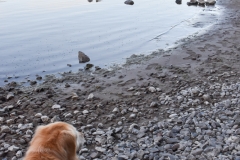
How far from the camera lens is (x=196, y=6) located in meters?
27.9

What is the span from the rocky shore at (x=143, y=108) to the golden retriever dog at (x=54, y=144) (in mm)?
1998

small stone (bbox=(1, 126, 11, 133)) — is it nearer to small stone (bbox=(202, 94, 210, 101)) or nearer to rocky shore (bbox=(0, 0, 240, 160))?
rocky shore (bbox=(0, 0, 240, 160))

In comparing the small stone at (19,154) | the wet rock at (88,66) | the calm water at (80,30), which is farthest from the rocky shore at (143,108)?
the calm water at (80,30)

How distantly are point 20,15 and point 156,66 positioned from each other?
1421 cm

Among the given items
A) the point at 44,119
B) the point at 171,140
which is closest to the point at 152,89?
the point at 171,140

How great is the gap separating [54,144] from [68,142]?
24cm

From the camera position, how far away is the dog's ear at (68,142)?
453cm

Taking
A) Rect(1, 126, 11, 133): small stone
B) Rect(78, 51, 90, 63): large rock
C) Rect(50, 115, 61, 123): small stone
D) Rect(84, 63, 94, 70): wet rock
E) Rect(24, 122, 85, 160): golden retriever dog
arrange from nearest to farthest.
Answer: Rect(24, 122, 85, 160): golden retriever dog → Rect(1, 126, 11, 133): small stone → Rect(50, 115, 61, 123): small stone → Rect(84, 63, 94, 70): wet rock → Rect(78, 51, 90, 63): large rock

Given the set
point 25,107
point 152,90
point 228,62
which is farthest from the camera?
point 228,62

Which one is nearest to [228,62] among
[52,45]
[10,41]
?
[52,45]

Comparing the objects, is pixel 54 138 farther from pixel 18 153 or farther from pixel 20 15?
pixel 20 15

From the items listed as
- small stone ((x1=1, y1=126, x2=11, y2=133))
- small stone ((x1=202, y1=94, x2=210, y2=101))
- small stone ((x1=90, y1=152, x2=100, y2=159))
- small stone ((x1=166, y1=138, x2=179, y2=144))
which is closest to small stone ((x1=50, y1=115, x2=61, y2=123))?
small stone ((x1=1, y1=126, x2=11, y2=133))

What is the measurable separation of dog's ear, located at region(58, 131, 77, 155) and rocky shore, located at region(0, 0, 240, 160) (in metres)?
1.96

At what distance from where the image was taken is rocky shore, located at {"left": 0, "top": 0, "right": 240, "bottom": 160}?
6746 mm
